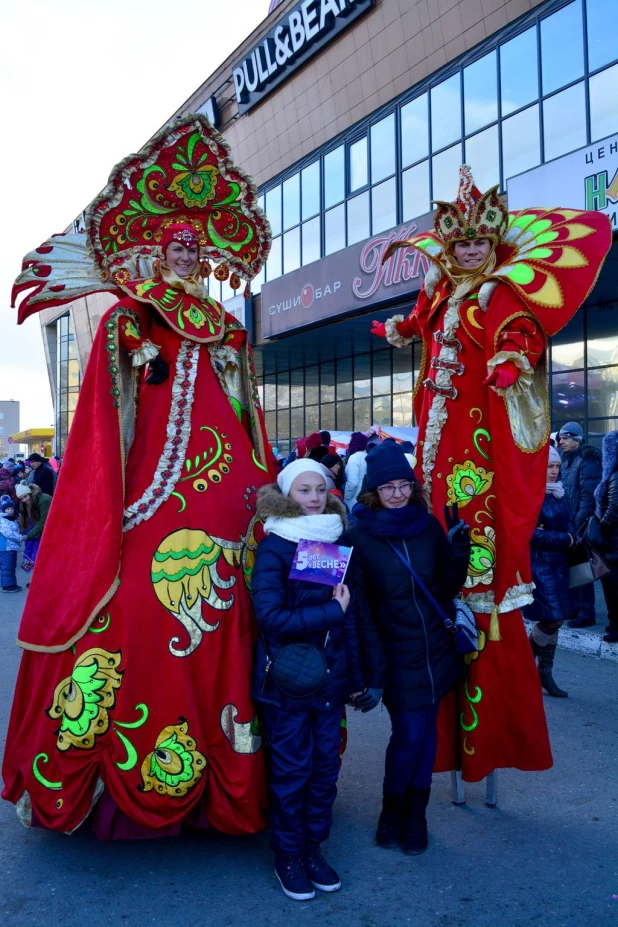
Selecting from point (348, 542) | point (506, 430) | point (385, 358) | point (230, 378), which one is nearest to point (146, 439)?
point (230, 378)

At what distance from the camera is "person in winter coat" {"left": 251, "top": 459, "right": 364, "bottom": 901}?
272cm

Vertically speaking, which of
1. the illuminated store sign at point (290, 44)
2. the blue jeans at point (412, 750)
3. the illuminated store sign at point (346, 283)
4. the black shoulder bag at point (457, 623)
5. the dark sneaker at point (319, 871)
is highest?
the illuminated store sign at point (290, 44)

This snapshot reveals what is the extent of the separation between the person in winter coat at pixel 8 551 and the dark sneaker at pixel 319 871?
7611mm

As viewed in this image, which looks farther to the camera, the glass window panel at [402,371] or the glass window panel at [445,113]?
the glass window panel at [402,371]

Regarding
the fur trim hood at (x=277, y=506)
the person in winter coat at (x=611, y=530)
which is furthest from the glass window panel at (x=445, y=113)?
the fur trim hood at (x=277, y=506)

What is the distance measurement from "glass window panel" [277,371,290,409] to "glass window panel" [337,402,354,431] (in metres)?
2.42

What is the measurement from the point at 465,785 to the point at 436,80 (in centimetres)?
1320

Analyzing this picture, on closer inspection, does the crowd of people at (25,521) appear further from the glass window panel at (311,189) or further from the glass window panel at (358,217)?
the glass window panel at (311,189)

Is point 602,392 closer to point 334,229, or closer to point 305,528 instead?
point 334,229

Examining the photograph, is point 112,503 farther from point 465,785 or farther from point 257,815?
point 465,785

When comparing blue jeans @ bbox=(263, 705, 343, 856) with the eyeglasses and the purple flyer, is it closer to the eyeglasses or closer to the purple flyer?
the purple flyer

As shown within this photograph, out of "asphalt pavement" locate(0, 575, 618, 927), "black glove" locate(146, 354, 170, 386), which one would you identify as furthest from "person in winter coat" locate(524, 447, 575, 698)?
"black glove" locate(146, 354, 170, 386)

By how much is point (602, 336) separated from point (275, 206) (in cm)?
933

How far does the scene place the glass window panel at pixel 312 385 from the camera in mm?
20469
